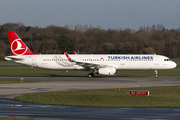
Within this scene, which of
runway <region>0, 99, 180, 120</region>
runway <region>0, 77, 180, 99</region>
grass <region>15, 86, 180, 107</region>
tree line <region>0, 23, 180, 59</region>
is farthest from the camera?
tree line <region>0, 23, 180, 59</region>

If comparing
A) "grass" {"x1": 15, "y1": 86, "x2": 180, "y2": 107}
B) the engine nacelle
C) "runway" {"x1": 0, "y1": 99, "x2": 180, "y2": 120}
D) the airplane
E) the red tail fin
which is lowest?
"runway" {"x1": 0, "y1": 99, "x2": 180, "y2": 120}

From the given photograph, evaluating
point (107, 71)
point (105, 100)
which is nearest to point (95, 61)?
point (107, 71)

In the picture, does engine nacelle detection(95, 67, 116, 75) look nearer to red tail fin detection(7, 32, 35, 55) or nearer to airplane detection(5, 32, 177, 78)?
airplane detection(5, 32, 177, 78)

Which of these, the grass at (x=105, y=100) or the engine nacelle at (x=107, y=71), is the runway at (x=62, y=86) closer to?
the grass at (x=105, y=100)

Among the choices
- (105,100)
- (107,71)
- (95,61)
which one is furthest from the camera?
(95,61)

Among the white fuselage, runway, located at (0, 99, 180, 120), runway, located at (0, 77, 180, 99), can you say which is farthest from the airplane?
runway, located at (0, 99, 180, 120)

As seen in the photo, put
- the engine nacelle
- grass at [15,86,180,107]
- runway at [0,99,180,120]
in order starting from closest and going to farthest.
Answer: runway at [0,99,180,120] → grass at [15,86,180,107] → the engine nacelle

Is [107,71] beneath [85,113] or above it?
above

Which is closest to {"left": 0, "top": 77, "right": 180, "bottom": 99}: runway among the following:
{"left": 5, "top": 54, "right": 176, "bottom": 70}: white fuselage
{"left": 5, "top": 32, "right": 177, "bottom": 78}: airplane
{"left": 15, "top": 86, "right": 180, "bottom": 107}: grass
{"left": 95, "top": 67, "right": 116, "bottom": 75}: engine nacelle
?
{"left": 15, "top": 86, "right": 180, "bottom": 107}: grass

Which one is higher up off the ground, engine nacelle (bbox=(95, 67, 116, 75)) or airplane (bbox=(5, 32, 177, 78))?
airplane (bbox=(5, 32, 177, 78))

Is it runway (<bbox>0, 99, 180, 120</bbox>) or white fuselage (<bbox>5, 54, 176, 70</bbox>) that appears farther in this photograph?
white fuselage (<bbox>5, 54, 176, 70</bbox>)

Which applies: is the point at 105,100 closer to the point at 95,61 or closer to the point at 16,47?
the point at 95,61

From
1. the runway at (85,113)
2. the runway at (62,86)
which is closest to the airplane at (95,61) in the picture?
the runway at (62,86)

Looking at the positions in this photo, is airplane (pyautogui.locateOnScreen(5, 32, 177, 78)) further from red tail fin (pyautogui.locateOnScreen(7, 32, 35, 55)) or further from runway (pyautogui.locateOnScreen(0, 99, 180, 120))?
runway (pyautogui.locateOnScreen(0, 99, 180, 120))
